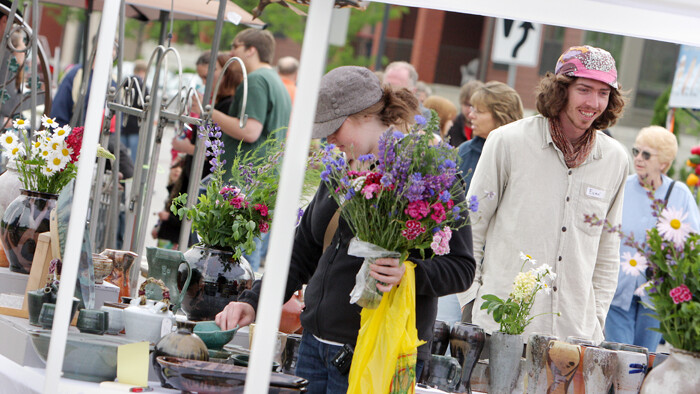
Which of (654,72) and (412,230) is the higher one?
(654,72)

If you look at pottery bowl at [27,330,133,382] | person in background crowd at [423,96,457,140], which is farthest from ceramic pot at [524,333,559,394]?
person in background crowd at [423,96,457,140]

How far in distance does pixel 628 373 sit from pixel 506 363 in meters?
0.32

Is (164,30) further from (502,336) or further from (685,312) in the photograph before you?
(685,312)

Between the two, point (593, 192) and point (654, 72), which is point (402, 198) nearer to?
point (593, 192)

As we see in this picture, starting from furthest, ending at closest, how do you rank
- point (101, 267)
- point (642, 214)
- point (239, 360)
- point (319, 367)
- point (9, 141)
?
point (642, 214), point (9, 141), point (101, 267), point (319, 367), point (239, 360)

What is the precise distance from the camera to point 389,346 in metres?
1.95

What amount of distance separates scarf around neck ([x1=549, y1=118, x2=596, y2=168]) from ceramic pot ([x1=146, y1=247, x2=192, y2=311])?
4.26 feet

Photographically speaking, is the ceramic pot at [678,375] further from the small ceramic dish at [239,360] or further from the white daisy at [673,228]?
the small ceramic dish at [239,360]

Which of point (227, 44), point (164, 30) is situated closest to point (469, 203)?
point (164, 30)

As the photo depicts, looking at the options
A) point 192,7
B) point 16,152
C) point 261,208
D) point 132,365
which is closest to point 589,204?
point 261,208

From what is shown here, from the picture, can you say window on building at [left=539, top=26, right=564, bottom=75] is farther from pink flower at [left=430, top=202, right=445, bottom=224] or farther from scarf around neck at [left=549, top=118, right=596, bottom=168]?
pink flower at [left=430, top=202, right=445, bottom=224]

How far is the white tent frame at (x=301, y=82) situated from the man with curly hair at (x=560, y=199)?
1.18 m

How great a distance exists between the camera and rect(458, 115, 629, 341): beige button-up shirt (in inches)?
117

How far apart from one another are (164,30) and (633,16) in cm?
410
